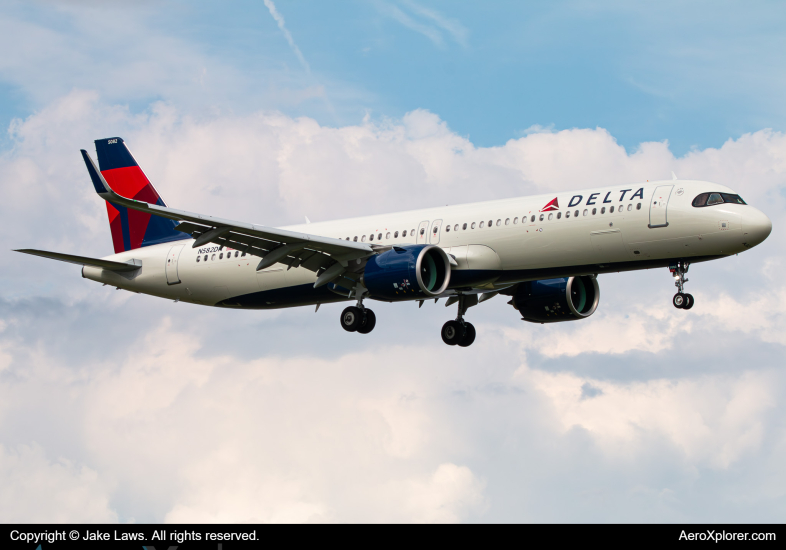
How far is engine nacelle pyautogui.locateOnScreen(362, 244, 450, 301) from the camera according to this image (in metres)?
35.2

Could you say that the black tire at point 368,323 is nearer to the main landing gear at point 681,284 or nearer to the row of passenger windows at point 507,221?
the row of passenger windows at point 507,221

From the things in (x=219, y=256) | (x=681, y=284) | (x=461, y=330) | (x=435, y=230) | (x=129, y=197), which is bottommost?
(x=681, y=284)

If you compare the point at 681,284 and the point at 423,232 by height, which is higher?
the point at 423,232

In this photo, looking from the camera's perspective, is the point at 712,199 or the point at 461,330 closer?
the point at 712,199

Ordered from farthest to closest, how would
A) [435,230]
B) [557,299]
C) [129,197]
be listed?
[129,197] → [557,299] → [435,230]

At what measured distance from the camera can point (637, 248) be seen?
3406cm

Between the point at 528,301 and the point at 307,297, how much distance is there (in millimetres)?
9955

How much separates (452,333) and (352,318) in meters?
6.12

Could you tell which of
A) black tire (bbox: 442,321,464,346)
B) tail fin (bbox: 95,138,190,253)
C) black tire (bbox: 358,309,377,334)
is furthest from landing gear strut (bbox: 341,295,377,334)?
tail fin (bbox: 95,138,190,253)

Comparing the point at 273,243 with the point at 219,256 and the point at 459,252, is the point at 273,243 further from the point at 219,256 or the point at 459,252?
the point at 459,252

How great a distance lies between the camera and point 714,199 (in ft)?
110

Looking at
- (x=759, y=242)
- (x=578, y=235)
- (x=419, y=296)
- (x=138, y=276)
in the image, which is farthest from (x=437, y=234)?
(x=138, y=276)

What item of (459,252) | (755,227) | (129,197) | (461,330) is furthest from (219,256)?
(755,227)

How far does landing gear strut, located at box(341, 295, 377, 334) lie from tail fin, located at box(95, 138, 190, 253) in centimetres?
1138
